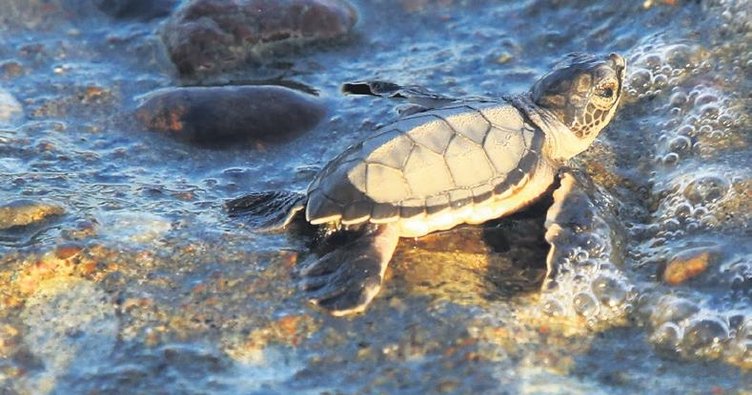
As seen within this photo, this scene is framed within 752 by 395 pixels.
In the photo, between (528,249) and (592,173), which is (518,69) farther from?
(528,249)

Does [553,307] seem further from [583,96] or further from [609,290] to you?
[583,96]

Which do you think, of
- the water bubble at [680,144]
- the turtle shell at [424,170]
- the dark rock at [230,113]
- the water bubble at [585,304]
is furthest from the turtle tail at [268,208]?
the water bubble at [680,144]

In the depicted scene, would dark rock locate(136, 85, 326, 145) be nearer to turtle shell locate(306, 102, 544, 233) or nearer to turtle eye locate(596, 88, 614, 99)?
turtle shell locate(306, 102, 544, 233)

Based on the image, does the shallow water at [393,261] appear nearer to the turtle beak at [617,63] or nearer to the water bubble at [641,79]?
the water bubble at [641,79]

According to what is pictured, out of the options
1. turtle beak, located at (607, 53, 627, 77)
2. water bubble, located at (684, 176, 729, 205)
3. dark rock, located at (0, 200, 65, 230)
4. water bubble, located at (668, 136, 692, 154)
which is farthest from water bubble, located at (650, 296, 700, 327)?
dark rock, located at (0, 200, 65, 230)

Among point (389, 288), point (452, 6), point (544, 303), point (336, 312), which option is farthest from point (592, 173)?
point (452, 6)

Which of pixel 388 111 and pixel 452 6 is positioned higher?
pixel 452 6
